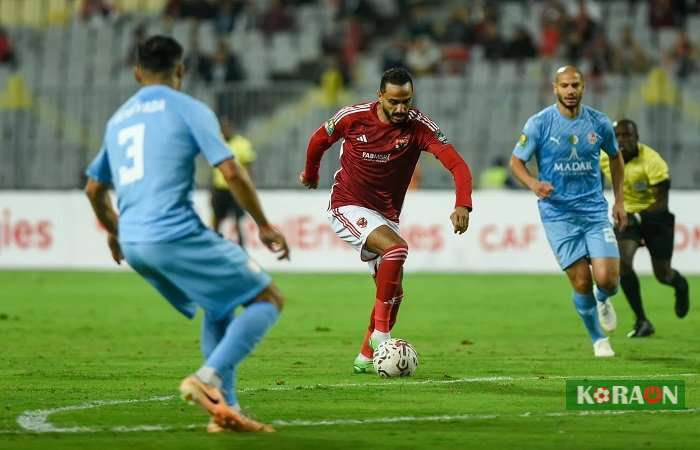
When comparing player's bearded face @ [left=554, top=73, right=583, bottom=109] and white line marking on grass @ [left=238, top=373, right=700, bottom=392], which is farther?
player's bearded face @ [left=554, top=73, right=583, bottom=109]

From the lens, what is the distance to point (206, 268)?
23.3 feet

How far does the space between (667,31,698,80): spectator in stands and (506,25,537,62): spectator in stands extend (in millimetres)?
2605

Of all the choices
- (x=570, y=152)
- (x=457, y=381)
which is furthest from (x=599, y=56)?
(x=457, y=381)

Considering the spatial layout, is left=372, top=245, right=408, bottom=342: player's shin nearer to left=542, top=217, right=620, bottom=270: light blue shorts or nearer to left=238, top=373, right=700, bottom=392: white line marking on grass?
left=238, top=373, right=700, bottom=392: white line marking on grass

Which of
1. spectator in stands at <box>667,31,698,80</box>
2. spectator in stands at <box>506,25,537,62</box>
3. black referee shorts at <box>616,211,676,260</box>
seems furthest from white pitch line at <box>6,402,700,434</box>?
spectator in stands at <box>506,25,537,62</box>

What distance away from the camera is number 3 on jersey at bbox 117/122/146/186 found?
283 inches

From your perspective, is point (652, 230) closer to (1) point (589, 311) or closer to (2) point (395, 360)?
(1) point (589, 311)

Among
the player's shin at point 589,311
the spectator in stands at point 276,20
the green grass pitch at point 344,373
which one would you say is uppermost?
the spectator in stands at point 276,20

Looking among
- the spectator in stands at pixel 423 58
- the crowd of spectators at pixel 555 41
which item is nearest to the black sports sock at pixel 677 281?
the crowd of spectators at pixel 555 41

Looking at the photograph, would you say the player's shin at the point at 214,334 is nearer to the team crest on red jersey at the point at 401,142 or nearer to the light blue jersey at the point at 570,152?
the team crest on red jersey at the point at 401,142

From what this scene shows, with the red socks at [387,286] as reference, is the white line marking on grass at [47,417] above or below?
below

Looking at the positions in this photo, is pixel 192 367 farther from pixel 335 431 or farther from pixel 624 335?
pixel 624 335

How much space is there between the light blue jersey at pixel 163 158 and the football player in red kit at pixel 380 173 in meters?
3.52

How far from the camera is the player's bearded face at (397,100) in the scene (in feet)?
34.5
